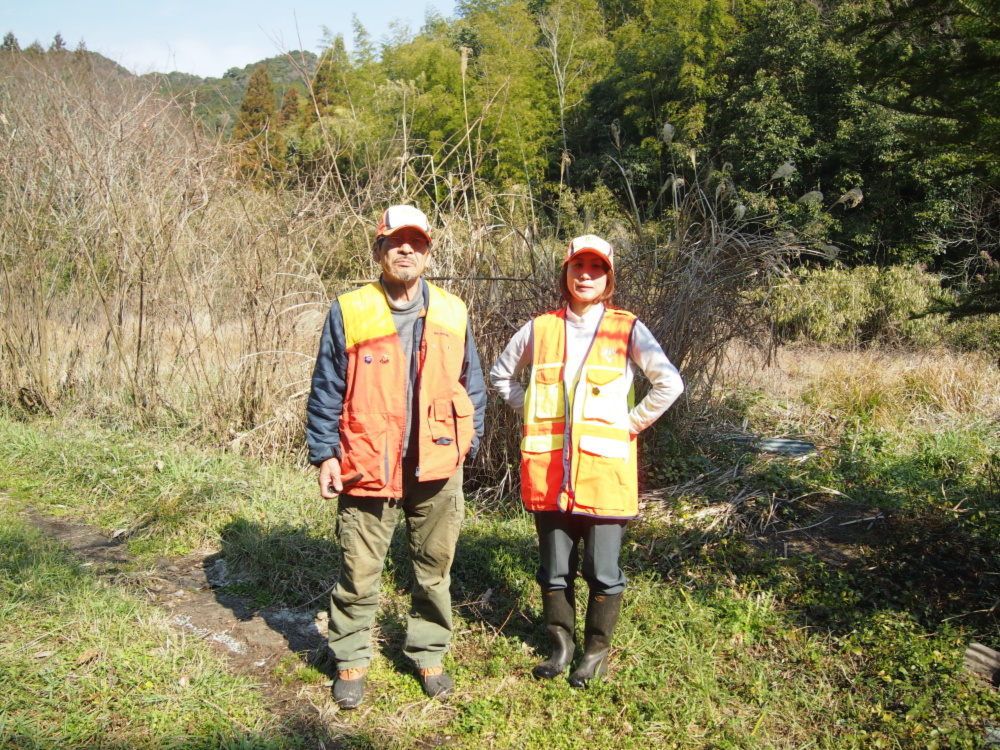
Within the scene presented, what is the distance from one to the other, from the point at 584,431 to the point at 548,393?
0.22 m

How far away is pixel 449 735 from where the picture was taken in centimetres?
292

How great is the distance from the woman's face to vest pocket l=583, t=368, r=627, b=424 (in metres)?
0.31

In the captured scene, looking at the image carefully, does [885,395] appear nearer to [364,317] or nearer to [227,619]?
[364,317]

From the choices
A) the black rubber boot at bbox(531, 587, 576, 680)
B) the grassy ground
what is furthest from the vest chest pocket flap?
the grassy ground

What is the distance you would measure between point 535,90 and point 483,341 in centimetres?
1060

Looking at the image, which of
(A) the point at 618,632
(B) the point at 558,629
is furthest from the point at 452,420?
(A) the point at 618,632

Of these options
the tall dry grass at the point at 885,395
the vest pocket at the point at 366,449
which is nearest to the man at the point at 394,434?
the vest pocket at the point at 366,449

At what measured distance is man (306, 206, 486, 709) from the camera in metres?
2.88

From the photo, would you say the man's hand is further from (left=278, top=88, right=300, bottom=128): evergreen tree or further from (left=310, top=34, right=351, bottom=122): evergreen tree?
(left=278, top=88, right=300, bottom=128): evergreen tree

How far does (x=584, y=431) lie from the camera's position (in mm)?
3012

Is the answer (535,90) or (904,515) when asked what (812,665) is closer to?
(904,515)

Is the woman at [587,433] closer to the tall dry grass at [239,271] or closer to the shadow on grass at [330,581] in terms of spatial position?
the shadow on grass at [330,581]

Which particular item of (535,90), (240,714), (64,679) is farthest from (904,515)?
(535,90)

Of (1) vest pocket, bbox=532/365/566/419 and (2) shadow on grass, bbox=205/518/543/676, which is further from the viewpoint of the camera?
(2) shadow on grass, bbox=205/518/543/676
